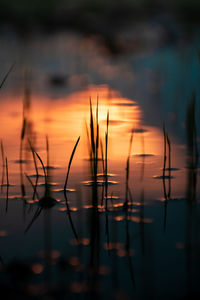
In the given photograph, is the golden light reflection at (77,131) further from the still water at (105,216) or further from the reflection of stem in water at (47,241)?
the reflection of stem in water at (47,241)

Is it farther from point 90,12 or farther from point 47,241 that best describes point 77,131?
point 90,12

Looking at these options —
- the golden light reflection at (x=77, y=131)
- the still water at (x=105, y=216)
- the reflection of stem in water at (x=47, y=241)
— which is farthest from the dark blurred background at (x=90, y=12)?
the reflection of stem in water at (x=47, y=241)

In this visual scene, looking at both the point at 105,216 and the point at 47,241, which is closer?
the point at 47,241

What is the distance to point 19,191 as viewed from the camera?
4.53 ft

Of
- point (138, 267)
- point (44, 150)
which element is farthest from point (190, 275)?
point (44, 150)

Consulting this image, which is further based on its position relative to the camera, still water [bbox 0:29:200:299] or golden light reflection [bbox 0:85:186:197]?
golden light reflection [bbox 0:85:186:197]

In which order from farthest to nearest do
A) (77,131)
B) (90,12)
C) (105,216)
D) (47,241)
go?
(90,12) < (77,131) < (105,216) < (47,241)

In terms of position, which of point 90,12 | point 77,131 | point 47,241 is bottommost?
point 47,241

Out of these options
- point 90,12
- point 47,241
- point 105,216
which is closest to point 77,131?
point 105,216

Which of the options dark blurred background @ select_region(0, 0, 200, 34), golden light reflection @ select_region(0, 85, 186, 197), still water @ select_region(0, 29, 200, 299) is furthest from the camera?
dark blurred background @ select_region(0, 0, 200, 34)

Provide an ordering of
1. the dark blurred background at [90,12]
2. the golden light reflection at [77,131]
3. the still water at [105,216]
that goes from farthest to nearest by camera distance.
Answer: the dark blurred background at [90,12], the golden light reflection at [77,131], the still water at [105,216]

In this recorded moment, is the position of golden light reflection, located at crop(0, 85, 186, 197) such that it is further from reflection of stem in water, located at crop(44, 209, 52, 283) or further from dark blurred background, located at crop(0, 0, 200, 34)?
dark blurred background, located at crop(0, 0, 200, 34)

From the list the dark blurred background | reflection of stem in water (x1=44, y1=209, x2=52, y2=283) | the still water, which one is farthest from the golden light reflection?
the dark blurred background

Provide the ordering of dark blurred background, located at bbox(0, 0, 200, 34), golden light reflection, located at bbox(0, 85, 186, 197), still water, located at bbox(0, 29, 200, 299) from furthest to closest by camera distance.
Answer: dark blurred background, located at bbox(0, 0, 200, 34) < golden light reflection, located at bbox(0, 85, 186, 197) < still water, located at bbox(0, 29, 200, 299)
